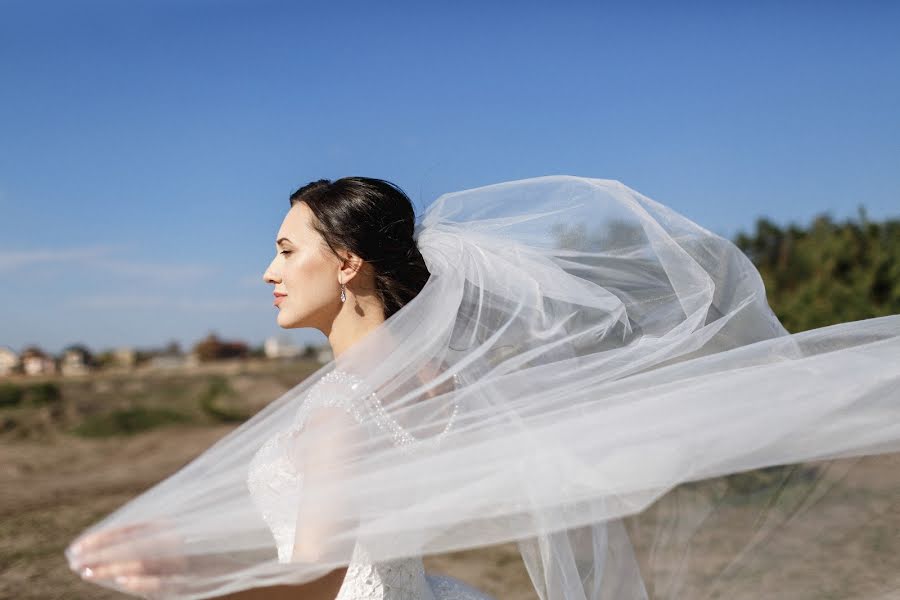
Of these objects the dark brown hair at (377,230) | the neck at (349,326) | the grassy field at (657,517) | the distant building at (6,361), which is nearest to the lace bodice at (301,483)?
the neck at (349,326)

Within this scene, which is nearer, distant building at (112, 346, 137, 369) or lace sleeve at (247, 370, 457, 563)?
lace sleeve at (247, 370, 457, 563)

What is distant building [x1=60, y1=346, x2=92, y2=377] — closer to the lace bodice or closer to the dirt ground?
the dirt ground

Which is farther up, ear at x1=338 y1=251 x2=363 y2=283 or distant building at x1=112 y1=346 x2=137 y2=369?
ear at x1=338 y1=251 x2=363 y2=283

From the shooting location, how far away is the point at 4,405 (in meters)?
17.2

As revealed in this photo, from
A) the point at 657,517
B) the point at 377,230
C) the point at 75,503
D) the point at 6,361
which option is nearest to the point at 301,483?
the point at 377,230

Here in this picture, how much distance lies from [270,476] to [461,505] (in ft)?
1.70

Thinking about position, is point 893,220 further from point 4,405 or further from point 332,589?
point 4,405

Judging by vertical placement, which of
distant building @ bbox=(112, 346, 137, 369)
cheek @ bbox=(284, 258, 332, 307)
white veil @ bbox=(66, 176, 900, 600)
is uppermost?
cheek @ bbox=(284, 258, 332, 307)

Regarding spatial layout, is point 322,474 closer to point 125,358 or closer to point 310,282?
point 310,282

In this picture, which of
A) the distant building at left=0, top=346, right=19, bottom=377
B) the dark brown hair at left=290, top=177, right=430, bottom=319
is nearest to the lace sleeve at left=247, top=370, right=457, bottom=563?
the dark brown hair at left=290, top=177, right=430, bottom=319

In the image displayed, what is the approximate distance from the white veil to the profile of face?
Answer: 0.26 meters

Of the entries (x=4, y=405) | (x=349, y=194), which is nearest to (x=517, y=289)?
(x=349, y=194)

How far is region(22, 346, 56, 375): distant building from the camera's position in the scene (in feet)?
79.0

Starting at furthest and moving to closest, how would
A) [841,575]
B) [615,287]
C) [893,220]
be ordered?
[893,220] < [615,287] < [841,575]
